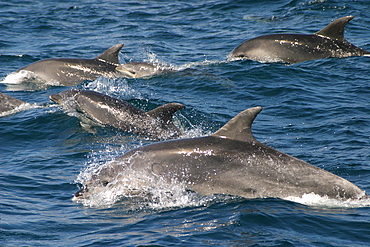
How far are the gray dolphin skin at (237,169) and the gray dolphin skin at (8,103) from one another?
651 cm

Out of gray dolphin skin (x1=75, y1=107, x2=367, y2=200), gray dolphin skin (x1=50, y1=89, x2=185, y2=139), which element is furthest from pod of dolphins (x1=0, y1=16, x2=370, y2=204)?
gray dolphin skin (x1=50, y1=89, x2=185, y2=139)

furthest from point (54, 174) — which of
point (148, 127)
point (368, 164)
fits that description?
point (368, 164)

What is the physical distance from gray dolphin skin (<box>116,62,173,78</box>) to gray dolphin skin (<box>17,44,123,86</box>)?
1.29ft

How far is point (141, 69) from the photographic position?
2014 centimetres

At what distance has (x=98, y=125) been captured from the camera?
47.0 feet

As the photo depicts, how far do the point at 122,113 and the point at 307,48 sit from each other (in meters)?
9.05

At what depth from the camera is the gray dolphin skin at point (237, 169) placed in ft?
31.2

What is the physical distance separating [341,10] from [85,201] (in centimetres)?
2173

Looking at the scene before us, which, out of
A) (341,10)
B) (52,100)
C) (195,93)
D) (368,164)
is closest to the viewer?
(368,164)

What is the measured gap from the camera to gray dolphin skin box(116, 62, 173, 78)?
64.5 ft

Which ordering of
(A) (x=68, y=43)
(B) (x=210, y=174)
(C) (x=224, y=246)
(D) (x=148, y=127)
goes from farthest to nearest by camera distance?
(A) (x=68, y=43)
(D) (x=148, y=127)
(B) (x=210, y=174)
(C) (x=224, y=246)

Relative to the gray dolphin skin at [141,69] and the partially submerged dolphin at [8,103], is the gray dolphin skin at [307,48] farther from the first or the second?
the partially submerged dolphin at [8,103]

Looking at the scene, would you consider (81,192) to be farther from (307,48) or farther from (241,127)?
(307,48)

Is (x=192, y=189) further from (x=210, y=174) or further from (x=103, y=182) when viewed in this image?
(x=103, y=182)
